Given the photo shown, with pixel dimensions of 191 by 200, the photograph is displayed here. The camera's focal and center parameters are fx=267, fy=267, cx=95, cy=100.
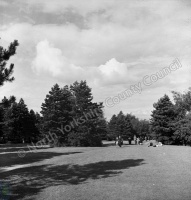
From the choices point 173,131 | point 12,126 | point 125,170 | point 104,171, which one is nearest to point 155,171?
point 125,170

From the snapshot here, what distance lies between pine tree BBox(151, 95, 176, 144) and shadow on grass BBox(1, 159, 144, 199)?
141 ft

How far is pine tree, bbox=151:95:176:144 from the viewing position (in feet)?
199

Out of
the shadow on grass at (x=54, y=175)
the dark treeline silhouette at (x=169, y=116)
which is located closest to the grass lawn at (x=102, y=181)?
the shadow on grass at (x=54, y=175)

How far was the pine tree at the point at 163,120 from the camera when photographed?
60.6 meters

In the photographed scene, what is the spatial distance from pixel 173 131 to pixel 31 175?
165 ft

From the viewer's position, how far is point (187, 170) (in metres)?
16.6

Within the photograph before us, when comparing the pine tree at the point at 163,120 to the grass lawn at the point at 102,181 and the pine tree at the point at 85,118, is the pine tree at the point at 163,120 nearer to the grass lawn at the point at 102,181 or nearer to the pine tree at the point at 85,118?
the pine tree at the point at 85,118

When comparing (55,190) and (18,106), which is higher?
(18,106)

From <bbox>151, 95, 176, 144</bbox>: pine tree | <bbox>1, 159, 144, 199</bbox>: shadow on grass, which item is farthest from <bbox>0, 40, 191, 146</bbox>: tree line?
<bbox>1, 159, 144, 199</bbox>: shadow on grass

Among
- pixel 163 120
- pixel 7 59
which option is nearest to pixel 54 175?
pixel 7 59

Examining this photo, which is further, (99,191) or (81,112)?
→ (81,112)

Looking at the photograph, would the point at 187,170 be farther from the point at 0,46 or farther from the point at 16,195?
the point at 0,46

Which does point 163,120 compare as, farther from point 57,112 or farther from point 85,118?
point 57,112

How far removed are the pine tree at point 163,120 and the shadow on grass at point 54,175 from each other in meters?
42.8
